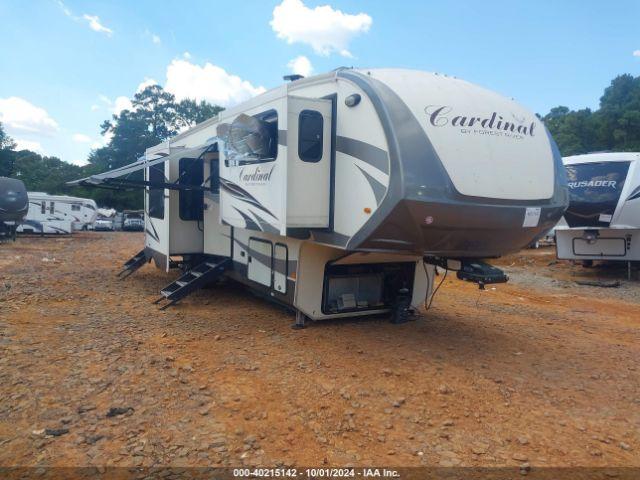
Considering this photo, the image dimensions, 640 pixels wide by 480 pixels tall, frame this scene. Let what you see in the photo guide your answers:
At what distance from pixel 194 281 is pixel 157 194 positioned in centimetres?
260

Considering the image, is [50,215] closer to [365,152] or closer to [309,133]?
[309,133]

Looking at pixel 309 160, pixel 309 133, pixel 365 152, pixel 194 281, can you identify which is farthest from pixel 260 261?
pixel 365 152

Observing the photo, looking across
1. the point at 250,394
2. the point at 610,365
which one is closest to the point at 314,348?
the point at 250,394

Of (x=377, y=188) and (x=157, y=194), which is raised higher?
(x=377, y=188)

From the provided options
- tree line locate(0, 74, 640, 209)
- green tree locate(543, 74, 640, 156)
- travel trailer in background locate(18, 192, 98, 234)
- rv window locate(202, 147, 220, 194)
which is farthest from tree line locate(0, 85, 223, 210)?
rv window locate(202, 147, 220, 194)

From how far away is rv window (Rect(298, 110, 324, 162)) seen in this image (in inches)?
209

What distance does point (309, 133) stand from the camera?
531 cm

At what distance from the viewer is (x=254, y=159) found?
6012mm

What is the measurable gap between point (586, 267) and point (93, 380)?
13.3 m

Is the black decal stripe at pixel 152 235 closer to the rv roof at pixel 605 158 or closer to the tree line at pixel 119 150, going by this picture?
the rv roof at pixel 605 158

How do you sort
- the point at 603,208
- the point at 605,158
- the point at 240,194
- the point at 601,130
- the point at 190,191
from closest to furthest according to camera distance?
1. the point at 240,194
2. the point at 190,191
3. the point at 603,208
4. the point at 605,158
5. the point at 601,130

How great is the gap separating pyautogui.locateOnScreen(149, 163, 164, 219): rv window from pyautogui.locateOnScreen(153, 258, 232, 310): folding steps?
5.36ft

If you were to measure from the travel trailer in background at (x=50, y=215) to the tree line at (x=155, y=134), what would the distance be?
34.7ft

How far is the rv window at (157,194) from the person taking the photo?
9.09 meters
